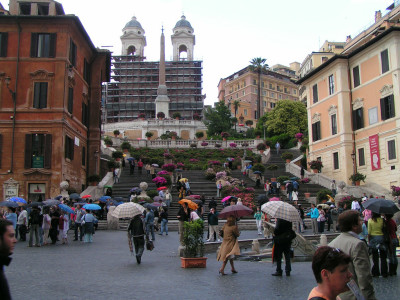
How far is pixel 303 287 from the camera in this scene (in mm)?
9125

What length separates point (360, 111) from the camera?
117ft

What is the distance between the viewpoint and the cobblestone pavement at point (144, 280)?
8453 mm

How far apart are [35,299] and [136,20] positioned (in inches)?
4770

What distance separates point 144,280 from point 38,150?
20890mm

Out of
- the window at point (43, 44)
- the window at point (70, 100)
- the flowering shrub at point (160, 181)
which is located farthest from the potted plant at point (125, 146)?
the window at point (43, 44)

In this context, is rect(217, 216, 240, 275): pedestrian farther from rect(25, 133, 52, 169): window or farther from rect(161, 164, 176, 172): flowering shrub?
rect(161, 164, 176, 172): flowering shrub

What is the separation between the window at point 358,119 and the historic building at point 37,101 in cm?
2135

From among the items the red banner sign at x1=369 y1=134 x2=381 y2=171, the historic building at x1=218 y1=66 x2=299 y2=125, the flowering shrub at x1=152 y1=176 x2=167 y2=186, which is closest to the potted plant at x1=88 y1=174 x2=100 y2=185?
the flowering shrub at x1=152 y1=176 x2=167 y2=186

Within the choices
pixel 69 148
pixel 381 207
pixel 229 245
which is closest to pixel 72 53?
pixel 69 148

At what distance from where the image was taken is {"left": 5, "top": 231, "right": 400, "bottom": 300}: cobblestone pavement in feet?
27.7

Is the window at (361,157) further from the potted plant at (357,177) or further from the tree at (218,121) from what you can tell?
the tree at (218,121)

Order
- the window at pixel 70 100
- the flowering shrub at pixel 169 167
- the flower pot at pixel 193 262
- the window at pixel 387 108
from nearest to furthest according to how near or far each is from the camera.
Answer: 1. the flower pot at pixel 193 262
2. the window at pixel 70 100
3. the window at pixel 387 108
4. the flowering shrub at pixel 169 167

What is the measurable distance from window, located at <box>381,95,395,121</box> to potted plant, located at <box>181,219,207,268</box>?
24.0 m

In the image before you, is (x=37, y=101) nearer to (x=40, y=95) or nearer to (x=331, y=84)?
(x=40, y=95)
